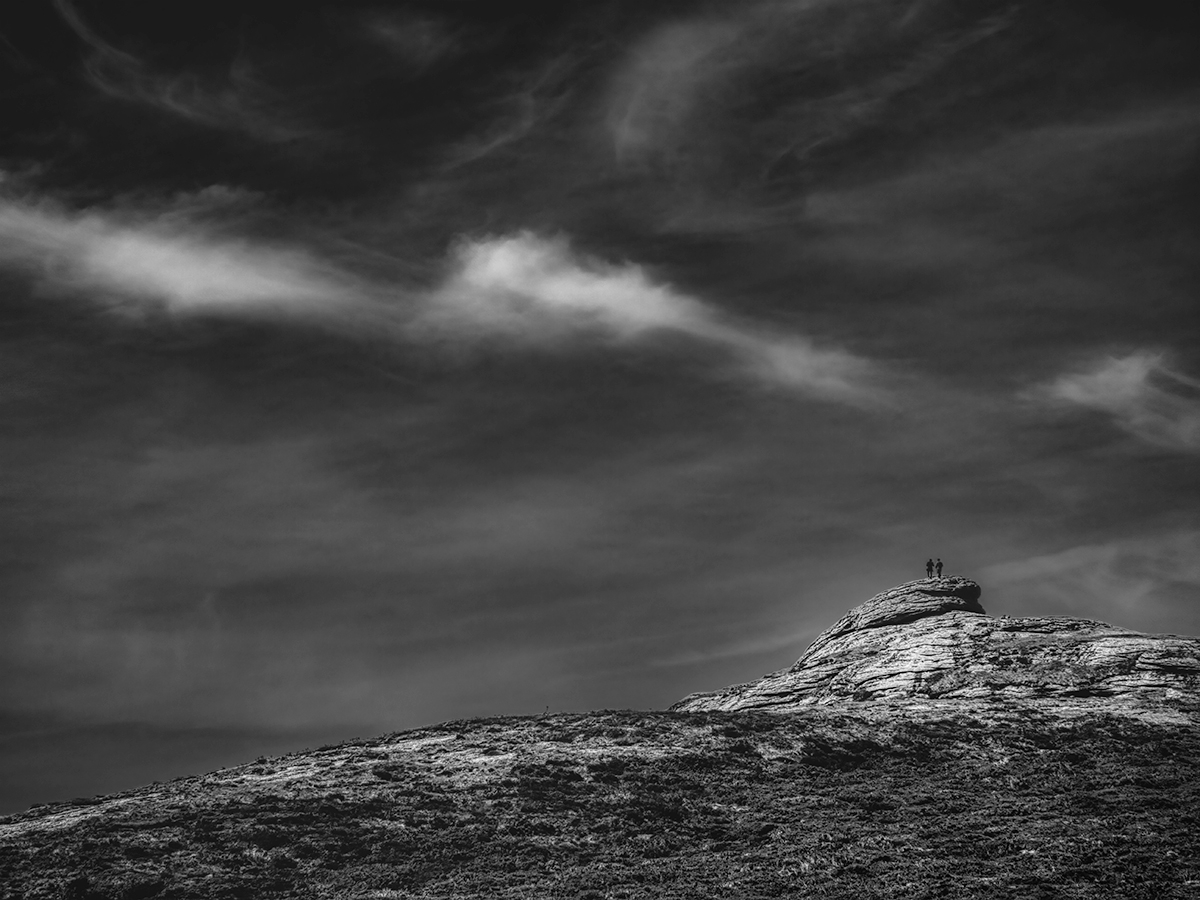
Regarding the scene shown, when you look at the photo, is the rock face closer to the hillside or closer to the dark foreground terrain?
the hillside

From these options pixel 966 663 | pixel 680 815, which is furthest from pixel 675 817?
pixel 966 663

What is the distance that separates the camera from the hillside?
34344 mm

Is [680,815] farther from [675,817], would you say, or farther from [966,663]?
[966,663]

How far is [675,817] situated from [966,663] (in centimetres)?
2899

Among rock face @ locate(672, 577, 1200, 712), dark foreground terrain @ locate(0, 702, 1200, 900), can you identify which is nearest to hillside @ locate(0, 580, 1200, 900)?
dark foreground terrain @ locate(0, 702, 1200, 900)

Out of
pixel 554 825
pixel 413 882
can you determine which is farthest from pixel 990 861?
pixel 413 882

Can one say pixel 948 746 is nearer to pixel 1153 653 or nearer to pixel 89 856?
pixel 1153 653

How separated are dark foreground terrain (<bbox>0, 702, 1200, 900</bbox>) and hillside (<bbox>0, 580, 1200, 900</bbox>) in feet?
0.36

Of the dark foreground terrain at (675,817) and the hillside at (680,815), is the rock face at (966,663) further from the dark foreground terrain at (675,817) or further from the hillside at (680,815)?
the dark foreground terrain at (675,817)

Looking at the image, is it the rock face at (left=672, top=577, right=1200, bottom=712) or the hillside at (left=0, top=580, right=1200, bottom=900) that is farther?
the rock face at (left=672, top=577, right=1200, bottom=712)

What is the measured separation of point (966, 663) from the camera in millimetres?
63188

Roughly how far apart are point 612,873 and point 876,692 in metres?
31.0

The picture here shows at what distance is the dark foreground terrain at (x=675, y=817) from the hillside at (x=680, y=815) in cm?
11

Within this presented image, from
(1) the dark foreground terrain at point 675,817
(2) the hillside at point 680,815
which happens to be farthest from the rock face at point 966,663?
(1) the dark foreground terrain at point 675,817
